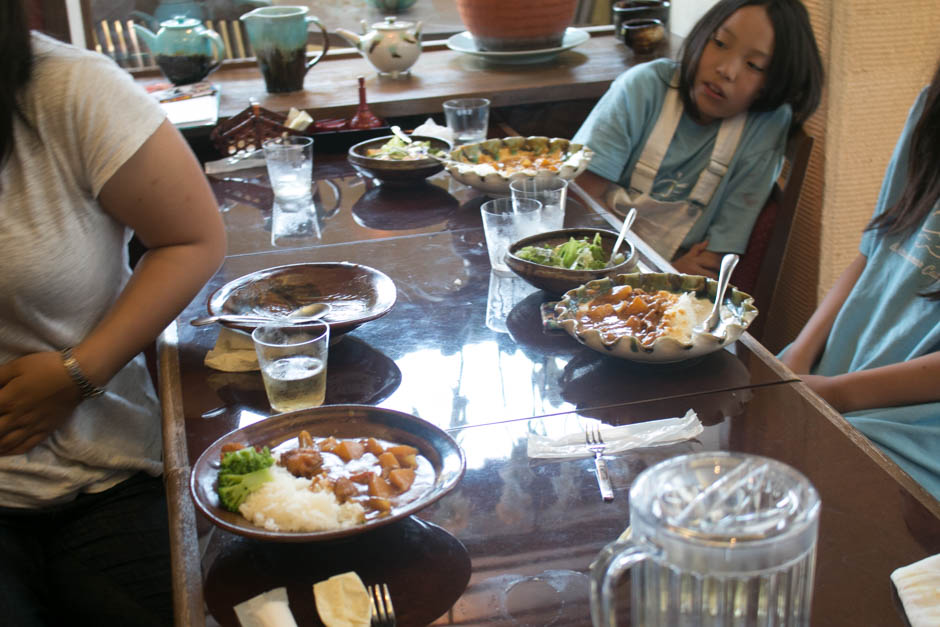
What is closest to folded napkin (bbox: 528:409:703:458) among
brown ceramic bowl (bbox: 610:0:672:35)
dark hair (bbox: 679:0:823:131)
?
dark hair (bbox: 679:0:823:131)

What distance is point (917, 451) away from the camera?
142cm

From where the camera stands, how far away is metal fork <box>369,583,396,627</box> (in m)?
0.85

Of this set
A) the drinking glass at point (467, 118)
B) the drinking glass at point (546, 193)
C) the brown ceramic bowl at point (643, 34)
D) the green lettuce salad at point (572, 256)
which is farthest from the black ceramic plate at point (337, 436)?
the brown ceramic bowl at point (643, 34)

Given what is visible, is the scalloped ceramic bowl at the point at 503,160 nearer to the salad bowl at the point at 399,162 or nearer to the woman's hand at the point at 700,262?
the salad bowl at the point at 399,162

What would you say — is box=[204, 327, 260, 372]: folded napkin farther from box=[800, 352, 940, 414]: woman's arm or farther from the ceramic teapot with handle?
the ceramic teapot with handle

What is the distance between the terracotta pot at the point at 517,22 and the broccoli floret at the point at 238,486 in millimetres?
2338

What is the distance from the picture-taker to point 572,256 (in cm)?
158

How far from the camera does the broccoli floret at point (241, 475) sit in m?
0.95

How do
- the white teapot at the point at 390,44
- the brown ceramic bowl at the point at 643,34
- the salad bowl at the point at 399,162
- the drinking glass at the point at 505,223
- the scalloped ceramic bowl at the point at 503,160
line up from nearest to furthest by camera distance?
the drinking glass at the point at 505,223 → the scalloped ceramic bowl at the point at 503,160 → the salad bowl at the point at 399,162 → the white teapot at the point at 390,44 → the brown ceramic bowl at the point at 643,34

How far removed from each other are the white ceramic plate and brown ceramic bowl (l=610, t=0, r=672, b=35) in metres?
0.14

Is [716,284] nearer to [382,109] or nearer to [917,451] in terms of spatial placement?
[917,451]

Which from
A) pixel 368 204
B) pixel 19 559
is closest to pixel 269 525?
pixel 19 559

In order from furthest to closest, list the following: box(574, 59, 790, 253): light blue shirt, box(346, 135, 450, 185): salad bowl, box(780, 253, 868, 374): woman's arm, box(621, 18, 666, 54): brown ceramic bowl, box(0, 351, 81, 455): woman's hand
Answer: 1. box(621, 18, 666, 54): brown ceramic bowl
2. box(574, 59, 790, 253): light blue shirt
3. box(346, 135, 450, 185): salad bowl
4. box(780, 253, 868, 374): woman's arm
5. box(0, 351, 81, 455): woman's hand

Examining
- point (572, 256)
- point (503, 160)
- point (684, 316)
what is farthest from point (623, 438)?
point (503, 160)
